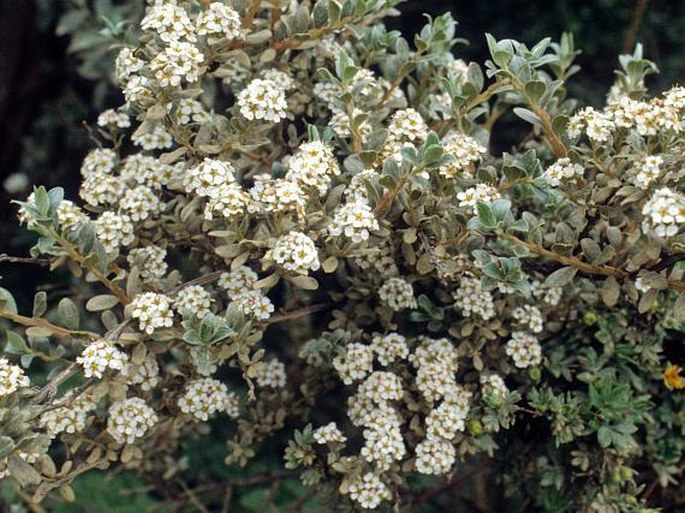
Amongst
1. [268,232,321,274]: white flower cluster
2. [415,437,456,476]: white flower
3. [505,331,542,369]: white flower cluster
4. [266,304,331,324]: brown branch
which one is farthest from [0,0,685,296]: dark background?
[415,437,456,476]: white flower

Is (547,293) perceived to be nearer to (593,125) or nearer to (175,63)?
(593,125)

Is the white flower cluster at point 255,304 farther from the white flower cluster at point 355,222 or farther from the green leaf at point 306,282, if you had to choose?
the white flower cluster at point 355,222

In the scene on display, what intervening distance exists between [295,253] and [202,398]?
0.39m

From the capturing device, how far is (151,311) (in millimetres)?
1510

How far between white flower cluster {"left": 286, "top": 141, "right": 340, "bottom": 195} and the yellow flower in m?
0.76

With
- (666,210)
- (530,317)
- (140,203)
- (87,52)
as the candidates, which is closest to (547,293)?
(530,317)

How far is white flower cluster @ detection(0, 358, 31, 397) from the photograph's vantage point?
142cm

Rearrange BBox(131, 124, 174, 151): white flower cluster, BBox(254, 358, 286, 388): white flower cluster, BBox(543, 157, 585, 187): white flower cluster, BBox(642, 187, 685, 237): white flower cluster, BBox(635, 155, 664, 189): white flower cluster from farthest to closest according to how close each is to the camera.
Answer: BBox(254, 358, 286, 388): white flower cluster, BBox(131, 124, 174, 151): white flower cluster, BBox(543, 157, 585, 187): white flower cluster, BBox(635, 155, 664, 189): white flower cluster, BBox(642, 187, 685, 237): white flower cluster

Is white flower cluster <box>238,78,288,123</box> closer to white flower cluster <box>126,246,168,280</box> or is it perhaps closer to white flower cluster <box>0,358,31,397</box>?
white flower cluster <box>126,246,168,280</box>

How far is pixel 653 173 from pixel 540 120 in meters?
0.27

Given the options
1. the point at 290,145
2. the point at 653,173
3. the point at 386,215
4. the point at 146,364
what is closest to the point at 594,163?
the point at 653,173

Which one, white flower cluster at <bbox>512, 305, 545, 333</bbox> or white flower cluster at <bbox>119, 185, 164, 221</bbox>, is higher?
white flower cluster at <bbox>119, 185, 164, 221</bbox>

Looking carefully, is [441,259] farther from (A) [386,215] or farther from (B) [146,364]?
(B) [146,364]

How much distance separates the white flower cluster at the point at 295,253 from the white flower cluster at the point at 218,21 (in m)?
0.39
